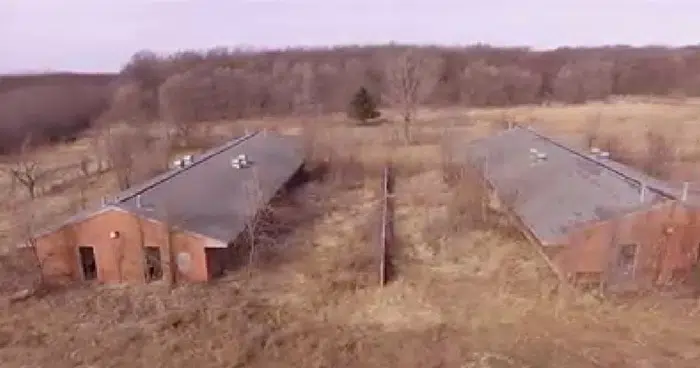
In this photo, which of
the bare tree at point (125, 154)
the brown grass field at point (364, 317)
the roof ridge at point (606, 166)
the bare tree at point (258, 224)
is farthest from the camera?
the bare tree at point (125, 154)

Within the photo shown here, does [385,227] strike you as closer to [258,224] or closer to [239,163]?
[258,224]

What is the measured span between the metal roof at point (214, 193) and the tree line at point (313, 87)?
20.5 metres

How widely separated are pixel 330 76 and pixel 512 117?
2690cm

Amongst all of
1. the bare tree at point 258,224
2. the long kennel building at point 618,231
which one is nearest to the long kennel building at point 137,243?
the bare tree at point 258,224

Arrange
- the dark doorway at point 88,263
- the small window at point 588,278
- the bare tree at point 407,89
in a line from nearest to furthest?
the small window at point 588,278 < the dark doorway at point 88,263 < the bare tree at point 407,89

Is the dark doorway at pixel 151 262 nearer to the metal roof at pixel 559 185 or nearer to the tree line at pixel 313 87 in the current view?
the metal roof at pixel 559 185

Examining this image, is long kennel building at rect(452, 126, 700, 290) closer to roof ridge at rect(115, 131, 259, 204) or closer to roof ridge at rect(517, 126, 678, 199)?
roof ridge at rect(517, 126, 678, 199)

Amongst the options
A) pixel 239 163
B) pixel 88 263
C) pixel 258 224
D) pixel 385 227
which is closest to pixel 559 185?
pixel 385 227

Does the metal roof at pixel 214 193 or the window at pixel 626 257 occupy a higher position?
the metal roof at pixel 214 193

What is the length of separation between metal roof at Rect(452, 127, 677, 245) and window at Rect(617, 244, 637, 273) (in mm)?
1046

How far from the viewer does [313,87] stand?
235 feet

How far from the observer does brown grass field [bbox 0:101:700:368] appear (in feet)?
50.8

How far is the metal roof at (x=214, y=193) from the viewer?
20.3 meters

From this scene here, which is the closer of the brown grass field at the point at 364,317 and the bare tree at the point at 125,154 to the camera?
the brown grass field at the point at 364,317
